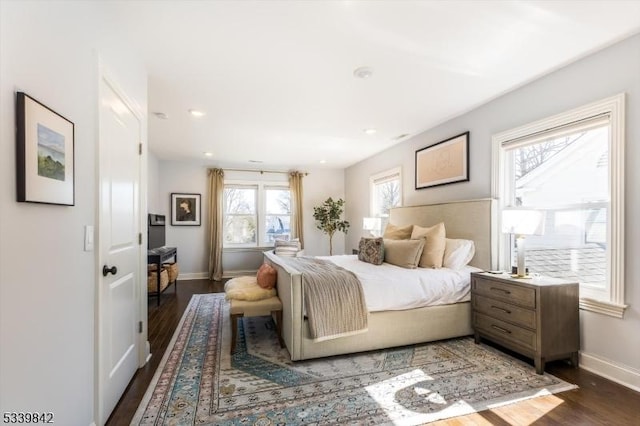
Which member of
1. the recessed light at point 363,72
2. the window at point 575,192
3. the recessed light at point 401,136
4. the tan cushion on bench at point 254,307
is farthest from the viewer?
the recessed light at point 401,136

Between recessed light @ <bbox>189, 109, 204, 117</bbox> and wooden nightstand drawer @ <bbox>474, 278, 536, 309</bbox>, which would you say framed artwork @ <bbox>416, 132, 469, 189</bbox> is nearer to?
wooden nightstand drawer @ <bbox>474, 278, 536, 309</bbox>

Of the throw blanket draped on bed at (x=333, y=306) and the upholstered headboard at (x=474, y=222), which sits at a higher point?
the upholstered headboard at (x=474, y=222)

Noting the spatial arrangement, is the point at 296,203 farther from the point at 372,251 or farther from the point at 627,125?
the point at 627,125

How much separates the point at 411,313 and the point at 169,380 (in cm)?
213

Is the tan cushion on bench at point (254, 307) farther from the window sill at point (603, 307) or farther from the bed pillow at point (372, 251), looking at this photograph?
the window sill at point (603, 307)

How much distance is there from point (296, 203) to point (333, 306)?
4588 millimetres

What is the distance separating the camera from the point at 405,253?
3398 millimetres

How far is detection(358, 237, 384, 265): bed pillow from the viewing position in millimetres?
3627

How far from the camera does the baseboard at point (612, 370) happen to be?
2.10 meters

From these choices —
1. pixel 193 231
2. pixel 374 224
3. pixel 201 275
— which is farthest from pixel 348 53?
pixel 201 275

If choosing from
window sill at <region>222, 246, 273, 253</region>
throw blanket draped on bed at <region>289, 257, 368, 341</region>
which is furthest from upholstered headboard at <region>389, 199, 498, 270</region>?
window sill at <region>222, 246, 273, 253</region>

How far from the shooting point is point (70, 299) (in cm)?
138

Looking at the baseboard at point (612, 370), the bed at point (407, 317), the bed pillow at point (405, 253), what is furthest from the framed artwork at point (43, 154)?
the baseboard at point (612, 370)

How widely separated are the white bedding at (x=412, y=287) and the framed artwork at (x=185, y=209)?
446 cm
